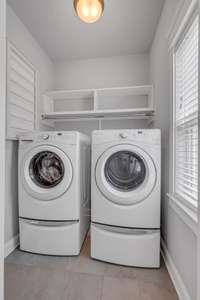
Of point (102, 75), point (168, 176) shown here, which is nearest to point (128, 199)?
point (168, 176)

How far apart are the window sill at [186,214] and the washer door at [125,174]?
0.23 meters

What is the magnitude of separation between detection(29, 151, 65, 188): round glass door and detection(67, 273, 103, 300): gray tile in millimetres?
832

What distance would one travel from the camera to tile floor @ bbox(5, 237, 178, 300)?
119 cm

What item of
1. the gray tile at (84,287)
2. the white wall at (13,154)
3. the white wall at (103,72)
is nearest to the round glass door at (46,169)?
the white wall at (13,154)

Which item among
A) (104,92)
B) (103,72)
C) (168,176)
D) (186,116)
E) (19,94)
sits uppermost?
(103,72)

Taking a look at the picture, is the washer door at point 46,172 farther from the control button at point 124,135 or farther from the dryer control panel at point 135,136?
the control button at point 124,135

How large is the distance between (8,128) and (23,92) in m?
0.50

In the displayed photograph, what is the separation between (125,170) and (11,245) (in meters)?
1.41

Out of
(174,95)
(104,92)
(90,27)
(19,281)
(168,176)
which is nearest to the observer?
(19,281)

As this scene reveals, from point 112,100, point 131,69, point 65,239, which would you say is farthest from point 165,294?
point 131,69

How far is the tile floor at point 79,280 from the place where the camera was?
1.19 m

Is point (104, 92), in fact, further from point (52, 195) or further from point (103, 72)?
point (52, 195)

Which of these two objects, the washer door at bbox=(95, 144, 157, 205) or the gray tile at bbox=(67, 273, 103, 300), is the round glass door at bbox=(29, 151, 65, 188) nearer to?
the washer door at bbox=(95, 144, 157, 205)

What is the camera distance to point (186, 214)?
3.47ft
